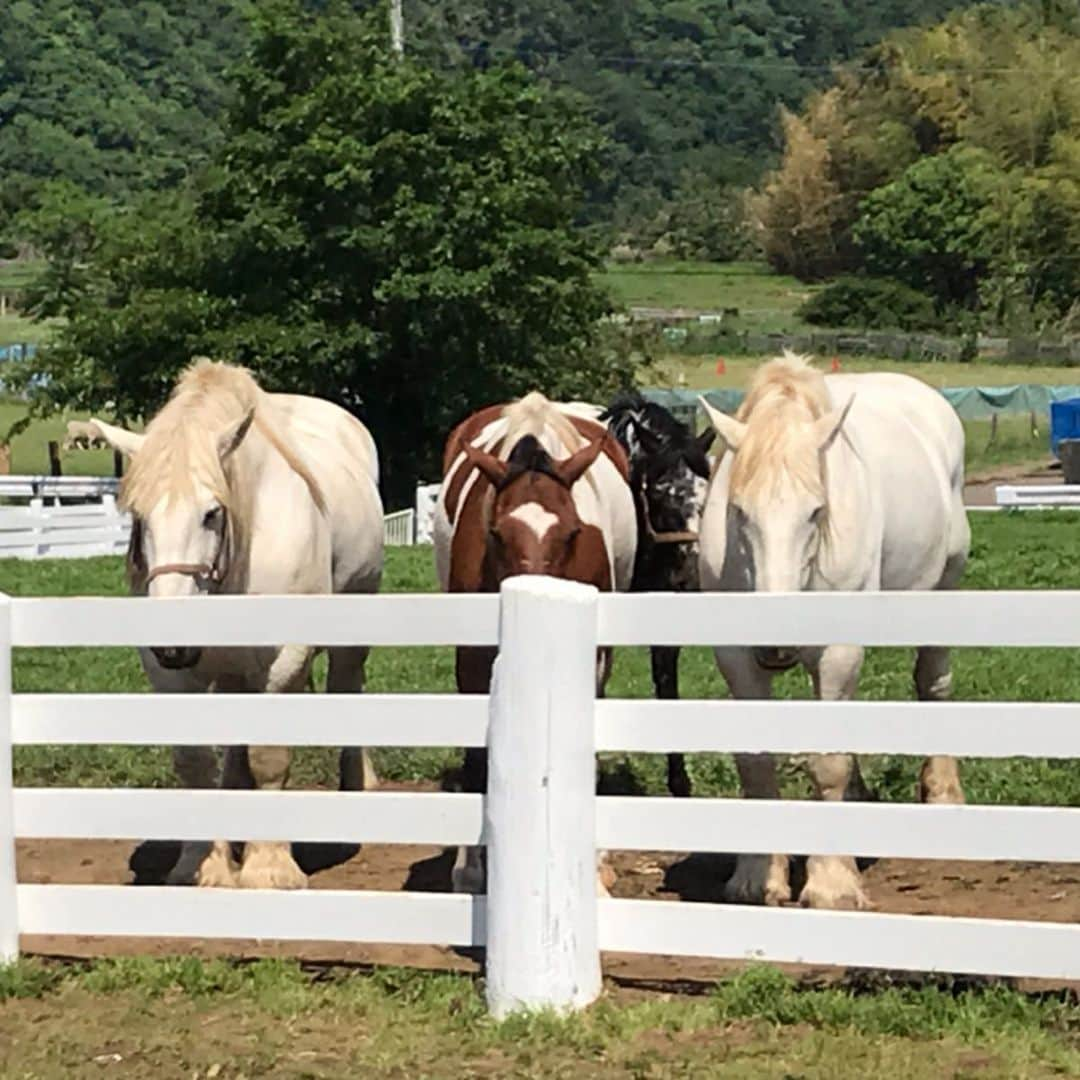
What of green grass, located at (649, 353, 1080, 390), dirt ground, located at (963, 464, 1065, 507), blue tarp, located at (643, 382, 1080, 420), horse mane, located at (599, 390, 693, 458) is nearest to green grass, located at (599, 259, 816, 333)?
green grass, located at (649, 353, 1080, 390)

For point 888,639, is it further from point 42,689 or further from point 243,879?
point 42,689

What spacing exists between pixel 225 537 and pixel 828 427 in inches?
90.7

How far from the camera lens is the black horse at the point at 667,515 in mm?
10164

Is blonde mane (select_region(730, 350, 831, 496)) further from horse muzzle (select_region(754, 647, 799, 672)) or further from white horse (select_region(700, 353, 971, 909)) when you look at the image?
horse muzzle (select_region(754, 647, 799, 672))

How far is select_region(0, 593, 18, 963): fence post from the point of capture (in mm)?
6828

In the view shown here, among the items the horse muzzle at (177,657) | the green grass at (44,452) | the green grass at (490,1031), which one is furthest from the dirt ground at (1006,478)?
the green grass at (490,1031)

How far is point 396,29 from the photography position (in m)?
38.3

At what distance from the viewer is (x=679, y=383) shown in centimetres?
6450

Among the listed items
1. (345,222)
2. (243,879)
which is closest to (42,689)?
(243,879)

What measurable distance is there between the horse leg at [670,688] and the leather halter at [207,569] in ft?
8.74

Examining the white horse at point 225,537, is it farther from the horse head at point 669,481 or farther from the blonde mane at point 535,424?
the horse head at point 669,481

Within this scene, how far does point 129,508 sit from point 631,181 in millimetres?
191049

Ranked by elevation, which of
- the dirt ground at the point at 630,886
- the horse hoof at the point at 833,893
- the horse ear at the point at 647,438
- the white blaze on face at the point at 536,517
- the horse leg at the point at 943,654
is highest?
the horse ear at the point at 647,438

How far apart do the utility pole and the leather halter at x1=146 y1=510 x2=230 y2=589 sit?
30.9 meters
